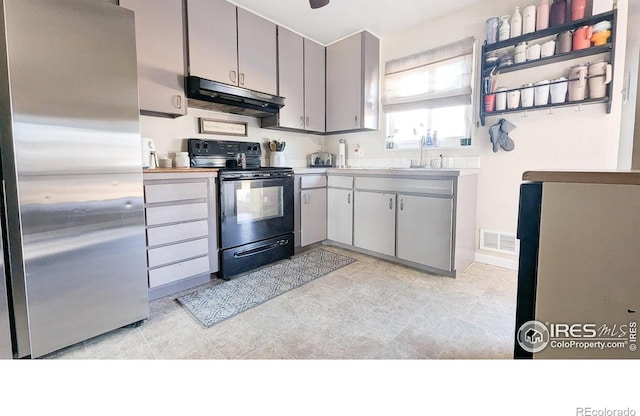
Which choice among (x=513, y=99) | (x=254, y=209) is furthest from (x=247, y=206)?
(x=513, y=99)

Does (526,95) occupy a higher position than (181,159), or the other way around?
(526,95)

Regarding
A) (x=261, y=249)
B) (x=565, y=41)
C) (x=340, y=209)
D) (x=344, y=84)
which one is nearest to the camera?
(x=565, y=41)

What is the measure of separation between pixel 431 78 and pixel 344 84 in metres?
0.99

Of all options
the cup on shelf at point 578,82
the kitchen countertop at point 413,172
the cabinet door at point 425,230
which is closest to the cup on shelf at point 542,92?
the cup on shelf at point 578,82

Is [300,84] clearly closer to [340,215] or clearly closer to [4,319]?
[340,215]

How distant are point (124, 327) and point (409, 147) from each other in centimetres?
306

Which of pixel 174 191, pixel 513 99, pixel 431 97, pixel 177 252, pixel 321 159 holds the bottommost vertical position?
pixel 177 252

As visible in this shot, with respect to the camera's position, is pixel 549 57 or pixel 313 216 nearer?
pixel 549 57

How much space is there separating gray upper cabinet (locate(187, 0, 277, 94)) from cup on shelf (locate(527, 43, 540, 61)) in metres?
2.31

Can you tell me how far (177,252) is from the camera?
6.97 feet

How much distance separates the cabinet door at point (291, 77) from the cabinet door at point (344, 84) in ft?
1.44

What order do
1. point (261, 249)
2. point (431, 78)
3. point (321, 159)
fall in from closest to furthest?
point (261, 249)
point (431, 78)
point (321, 159)
